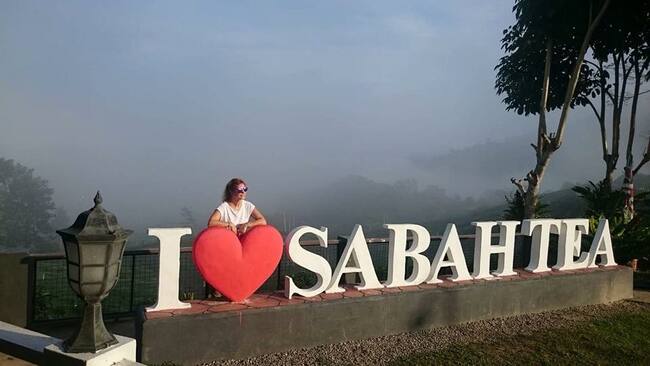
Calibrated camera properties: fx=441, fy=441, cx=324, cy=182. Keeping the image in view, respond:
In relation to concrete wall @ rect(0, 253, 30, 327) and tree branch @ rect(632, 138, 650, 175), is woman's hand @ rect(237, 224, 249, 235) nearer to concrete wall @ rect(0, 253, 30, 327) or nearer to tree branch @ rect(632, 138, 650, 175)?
concrete wall @ rect(0, 253, 30, 327)

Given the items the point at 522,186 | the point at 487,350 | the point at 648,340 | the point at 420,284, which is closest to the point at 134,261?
the point at 420,284

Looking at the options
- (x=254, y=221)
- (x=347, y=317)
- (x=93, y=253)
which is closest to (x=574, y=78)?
(x=347, y=317)

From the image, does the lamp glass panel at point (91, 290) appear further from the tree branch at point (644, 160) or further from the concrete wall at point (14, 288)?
the tree branch at point (644, 160)

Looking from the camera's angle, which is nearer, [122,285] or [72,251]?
[72,251]

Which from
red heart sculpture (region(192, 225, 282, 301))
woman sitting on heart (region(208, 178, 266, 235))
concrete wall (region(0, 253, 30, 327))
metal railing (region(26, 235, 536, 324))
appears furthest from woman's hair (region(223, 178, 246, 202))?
concrete wall (region(0, 253, 30, 327))

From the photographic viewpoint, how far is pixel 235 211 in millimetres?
4641

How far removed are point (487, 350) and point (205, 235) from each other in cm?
321

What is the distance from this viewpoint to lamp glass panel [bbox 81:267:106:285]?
3031mm

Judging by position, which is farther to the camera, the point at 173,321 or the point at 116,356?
the point at 173,321

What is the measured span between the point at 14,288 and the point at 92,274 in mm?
2107

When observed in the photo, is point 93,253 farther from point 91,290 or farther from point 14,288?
point 14,288

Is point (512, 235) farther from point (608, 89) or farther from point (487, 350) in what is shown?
point (608, 89)

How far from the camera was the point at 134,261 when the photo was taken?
5.40 meters

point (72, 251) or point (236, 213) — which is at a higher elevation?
point (236, 213)
